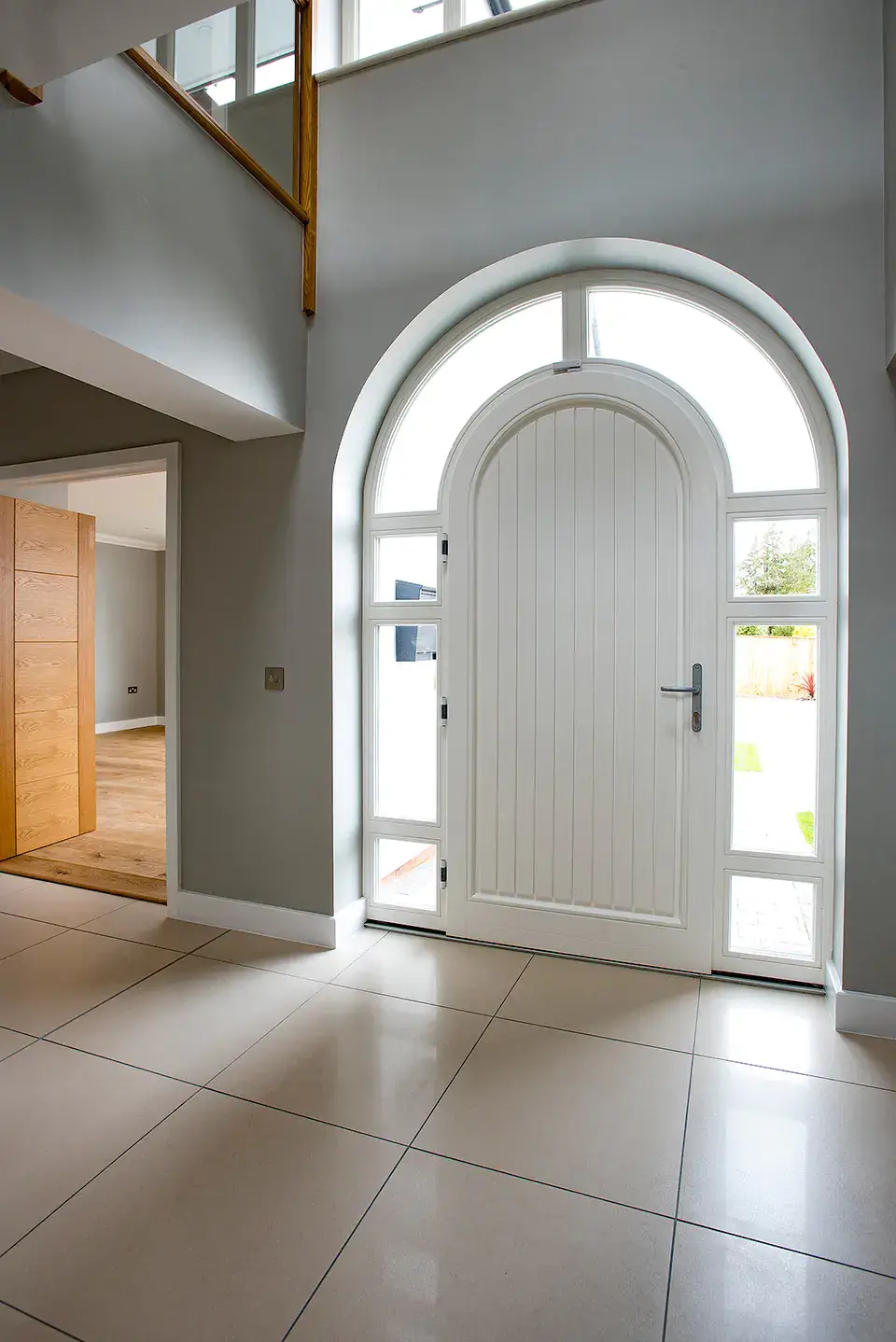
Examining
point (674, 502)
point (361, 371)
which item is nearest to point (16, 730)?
point (361, 371)

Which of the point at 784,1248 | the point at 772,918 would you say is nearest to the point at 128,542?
the point at 772,918

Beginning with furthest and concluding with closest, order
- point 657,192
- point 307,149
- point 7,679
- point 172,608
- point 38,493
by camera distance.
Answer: point 38,493, point 7,679, point 172,608, point 307,149, point 657,192

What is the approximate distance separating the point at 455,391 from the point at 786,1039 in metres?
2.65

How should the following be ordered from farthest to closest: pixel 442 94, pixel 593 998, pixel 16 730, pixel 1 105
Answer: pixel 16 730 → pixel 442 94 → pixel 593 998 → pixel 1 105

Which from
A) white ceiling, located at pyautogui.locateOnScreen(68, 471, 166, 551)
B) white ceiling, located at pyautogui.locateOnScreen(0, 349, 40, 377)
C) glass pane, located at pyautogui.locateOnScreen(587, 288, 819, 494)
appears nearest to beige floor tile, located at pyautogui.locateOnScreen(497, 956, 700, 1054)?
glass pane, located at pyautogui.locateOnScreen(587, 288, 819, 494)

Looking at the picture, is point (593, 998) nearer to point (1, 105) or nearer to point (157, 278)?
point (157, 278)

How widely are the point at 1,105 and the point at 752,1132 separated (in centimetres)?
314

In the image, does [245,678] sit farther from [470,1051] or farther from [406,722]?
[470,1051]

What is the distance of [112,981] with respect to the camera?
2705mm

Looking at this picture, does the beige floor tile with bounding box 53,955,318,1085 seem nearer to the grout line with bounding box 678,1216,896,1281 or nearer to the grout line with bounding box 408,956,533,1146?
the grout line with bounding box 408,956,533,1146

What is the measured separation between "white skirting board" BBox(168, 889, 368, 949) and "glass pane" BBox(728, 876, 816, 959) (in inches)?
59.9

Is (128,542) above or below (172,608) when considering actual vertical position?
above

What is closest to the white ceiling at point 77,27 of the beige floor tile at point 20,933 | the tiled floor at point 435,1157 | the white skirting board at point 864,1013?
the tiled floor at point 435,1157

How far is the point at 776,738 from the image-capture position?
2.70 meters
